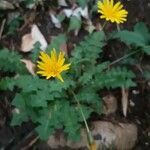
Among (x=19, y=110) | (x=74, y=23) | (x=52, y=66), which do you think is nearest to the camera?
(x=52, y=66)

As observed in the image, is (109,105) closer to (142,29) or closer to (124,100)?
(124,100)

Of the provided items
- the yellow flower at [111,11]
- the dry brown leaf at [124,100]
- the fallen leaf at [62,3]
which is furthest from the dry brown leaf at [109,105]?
the fallen leaf at [62,3]

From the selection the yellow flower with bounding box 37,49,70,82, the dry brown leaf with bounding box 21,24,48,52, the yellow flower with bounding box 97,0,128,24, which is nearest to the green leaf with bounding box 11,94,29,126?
the yellow flower with bounding box 37,49,70,82

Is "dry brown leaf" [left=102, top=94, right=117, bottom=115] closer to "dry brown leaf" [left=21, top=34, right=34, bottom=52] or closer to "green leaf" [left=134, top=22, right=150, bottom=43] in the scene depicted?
"green leaf" [left=134, top=22, right=150, bottom=43]

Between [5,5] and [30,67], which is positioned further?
[5,5]

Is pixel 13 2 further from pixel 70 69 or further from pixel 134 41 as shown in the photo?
pixel 134 41

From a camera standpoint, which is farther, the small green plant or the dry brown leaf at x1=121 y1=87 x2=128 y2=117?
the dry brown leaf at x1=121 y1=87 x2=128 y2=117

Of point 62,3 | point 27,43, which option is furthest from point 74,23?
point 27,43

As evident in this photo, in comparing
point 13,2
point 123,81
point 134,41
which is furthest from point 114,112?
point 13,2
